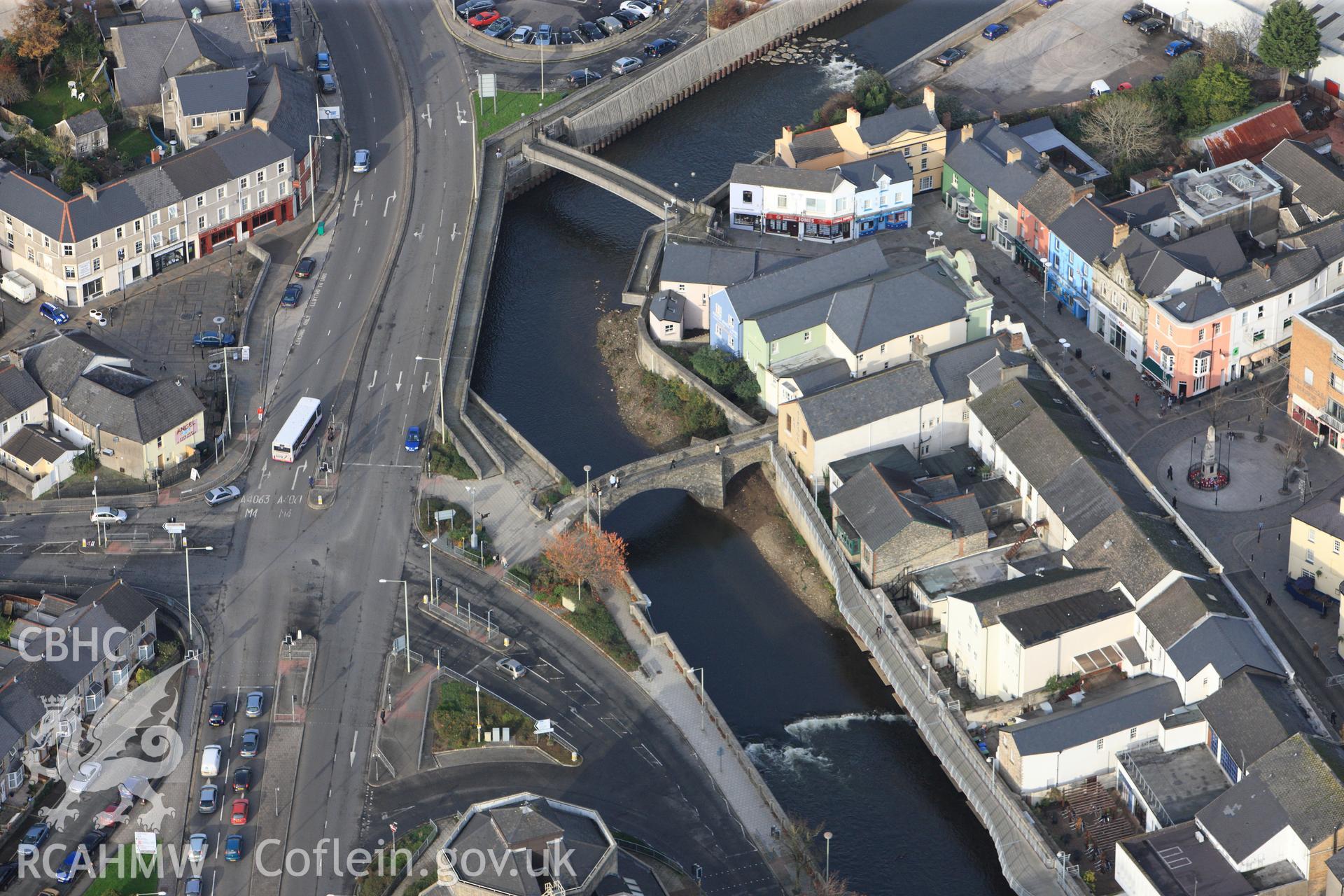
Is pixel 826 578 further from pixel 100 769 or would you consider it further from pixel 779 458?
pixel 100 769

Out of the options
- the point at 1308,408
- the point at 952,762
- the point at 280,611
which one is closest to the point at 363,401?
the point at 280,611

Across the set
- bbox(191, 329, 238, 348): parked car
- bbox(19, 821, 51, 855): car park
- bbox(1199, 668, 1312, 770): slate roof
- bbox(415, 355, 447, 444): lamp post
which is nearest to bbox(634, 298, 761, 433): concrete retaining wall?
bbox(415, 355, 447, 444): lamp post

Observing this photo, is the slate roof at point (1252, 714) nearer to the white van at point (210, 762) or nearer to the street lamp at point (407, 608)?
the street lamp at point (407, 608)

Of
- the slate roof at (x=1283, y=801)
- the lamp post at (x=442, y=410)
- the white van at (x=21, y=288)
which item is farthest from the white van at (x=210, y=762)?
the slate roof at (x=1283, y=801)

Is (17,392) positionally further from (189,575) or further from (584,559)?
(584,559)

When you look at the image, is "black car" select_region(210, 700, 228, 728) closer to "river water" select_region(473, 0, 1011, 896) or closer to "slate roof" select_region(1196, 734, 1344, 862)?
"river water" select_region(473, 0, 1011, 896)

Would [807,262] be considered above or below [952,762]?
above
